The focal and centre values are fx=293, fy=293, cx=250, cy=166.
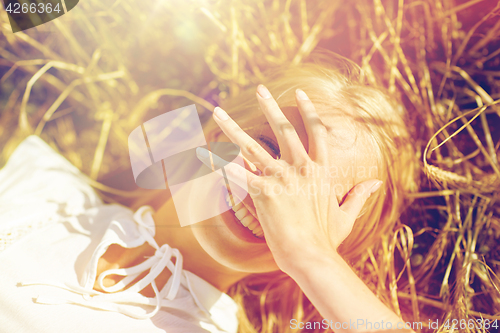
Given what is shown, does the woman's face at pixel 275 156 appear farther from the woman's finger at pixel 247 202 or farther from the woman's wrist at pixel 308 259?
the woman's wrist at pixel 308 259

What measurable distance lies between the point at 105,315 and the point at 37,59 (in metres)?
1.32

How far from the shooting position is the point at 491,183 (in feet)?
3.87

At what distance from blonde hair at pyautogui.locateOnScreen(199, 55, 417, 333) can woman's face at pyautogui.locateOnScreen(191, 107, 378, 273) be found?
0.17 feet

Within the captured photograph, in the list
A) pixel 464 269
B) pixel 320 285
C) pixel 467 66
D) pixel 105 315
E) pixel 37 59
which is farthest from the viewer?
pixel 37 59

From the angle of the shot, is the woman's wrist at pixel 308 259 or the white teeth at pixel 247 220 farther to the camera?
the white teeth at pixel 247 220

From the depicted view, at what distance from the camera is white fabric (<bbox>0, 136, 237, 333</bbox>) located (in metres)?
0.86

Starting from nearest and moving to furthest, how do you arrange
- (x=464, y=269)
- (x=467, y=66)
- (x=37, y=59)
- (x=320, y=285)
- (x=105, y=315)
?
(x=320, y=285) → (x=105, y=315) → (x=464, y=269) → (x=467, y=66) → (x=37, y=59)

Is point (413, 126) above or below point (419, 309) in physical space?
above

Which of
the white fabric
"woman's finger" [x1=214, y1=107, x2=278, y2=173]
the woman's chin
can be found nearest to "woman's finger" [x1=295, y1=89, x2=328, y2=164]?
"woman's finger" [x1=214, y1=107, x2=278, y2=173]

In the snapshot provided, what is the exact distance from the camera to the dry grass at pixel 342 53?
1.20 metres

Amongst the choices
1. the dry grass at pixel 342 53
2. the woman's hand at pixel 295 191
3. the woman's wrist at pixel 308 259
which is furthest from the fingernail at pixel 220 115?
the dry grass at pixel 342 53

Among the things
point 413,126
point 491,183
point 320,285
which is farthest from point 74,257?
point 491,183

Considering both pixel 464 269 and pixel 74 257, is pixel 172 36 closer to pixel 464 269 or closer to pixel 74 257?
pixel 74 257

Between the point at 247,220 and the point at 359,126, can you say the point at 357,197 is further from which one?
the point at 247,220
